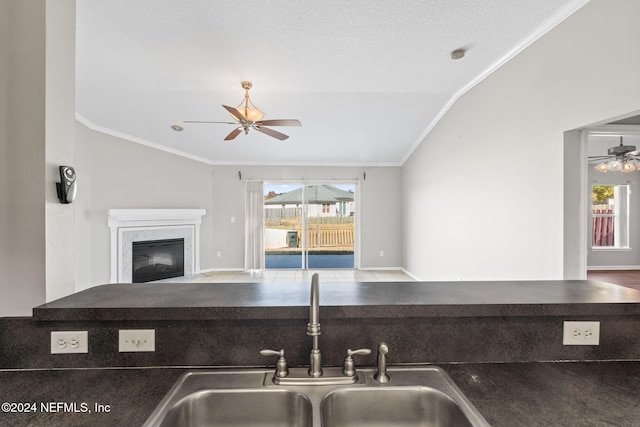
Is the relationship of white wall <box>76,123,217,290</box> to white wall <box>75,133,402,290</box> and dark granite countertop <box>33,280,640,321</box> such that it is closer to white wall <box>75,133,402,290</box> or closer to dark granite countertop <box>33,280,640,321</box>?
white wall <box>75,133,402,290</box>

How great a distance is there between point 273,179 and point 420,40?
4.23 meters

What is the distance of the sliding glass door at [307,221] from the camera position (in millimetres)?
6168

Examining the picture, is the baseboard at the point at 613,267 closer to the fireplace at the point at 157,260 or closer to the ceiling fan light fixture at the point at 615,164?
the ceiling fan light fixture at the point at 615,164

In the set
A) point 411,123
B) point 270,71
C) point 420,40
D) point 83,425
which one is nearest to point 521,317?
point 83,425

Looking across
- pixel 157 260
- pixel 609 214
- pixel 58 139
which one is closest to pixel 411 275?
pixel 609 214

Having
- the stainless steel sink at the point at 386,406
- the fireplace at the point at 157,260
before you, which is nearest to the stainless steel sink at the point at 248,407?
the stainless steel sink at the point at 386,406

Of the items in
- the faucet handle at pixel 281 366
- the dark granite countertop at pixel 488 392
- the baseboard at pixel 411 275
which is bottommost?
the baseboard at pixel 411 275

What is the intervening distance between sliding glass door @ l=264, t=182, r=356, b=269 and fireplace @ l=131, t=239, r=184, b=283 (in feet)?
5.82

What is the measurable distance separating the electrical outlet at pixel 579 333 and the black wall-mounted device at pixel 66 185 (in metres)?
1.87

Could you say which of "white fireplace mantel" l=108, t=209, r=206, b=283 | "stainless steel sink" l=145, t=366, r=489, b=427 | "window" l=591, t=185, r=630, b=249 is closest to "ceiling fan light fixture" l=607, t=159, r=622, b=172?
"window" l=591, t=185, r=630, b=249

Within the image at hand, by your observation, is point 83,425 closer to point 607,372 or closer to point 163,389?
point 163,389

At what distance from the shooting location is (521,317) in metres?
0.95

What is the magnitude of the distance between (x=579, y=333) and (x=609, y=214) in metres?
6.21

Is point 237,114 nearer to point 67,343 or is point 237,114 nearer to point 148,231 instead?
point 67,343
